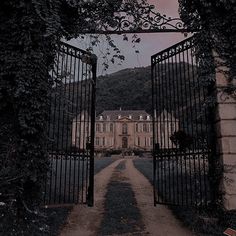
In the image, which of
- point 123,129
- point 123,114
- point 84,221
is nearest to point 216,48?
point 84,221

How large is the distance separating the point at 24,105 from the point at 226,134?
3738 mm

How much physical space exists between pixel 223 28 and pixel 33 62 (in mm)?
3768

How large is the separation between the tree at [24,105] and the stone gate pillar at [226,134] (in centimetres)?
326

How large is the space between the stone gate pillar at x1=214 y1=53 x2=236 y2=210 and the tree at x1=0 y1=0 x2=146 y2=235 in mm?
3261

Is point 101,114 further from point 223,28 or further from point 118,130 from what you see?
point 223,28

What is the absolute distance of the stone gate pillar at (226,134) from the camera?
6.00 m

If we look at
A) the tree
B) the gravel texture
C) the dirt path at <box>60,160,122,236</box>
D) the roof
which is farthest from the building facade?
the tree

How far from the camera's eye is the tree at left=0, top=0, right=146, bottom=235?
210 inches

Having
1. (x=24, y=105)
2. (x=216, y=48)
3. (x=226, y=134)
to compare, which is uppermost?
(x=216, y=48)

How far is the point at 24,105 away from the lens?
5.50m

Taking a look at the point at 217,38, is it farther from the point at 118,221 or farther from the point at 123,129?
the point at 123,129

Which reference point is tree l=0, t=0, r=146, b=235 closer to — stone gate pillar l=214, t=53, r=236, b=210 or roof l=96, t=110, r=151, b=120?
stone gate pillar l=214, t=53, r=236, b=210

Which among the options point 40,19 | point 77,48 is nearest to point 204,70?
point 77,48

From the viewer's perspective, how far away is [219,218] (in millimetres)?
5910
